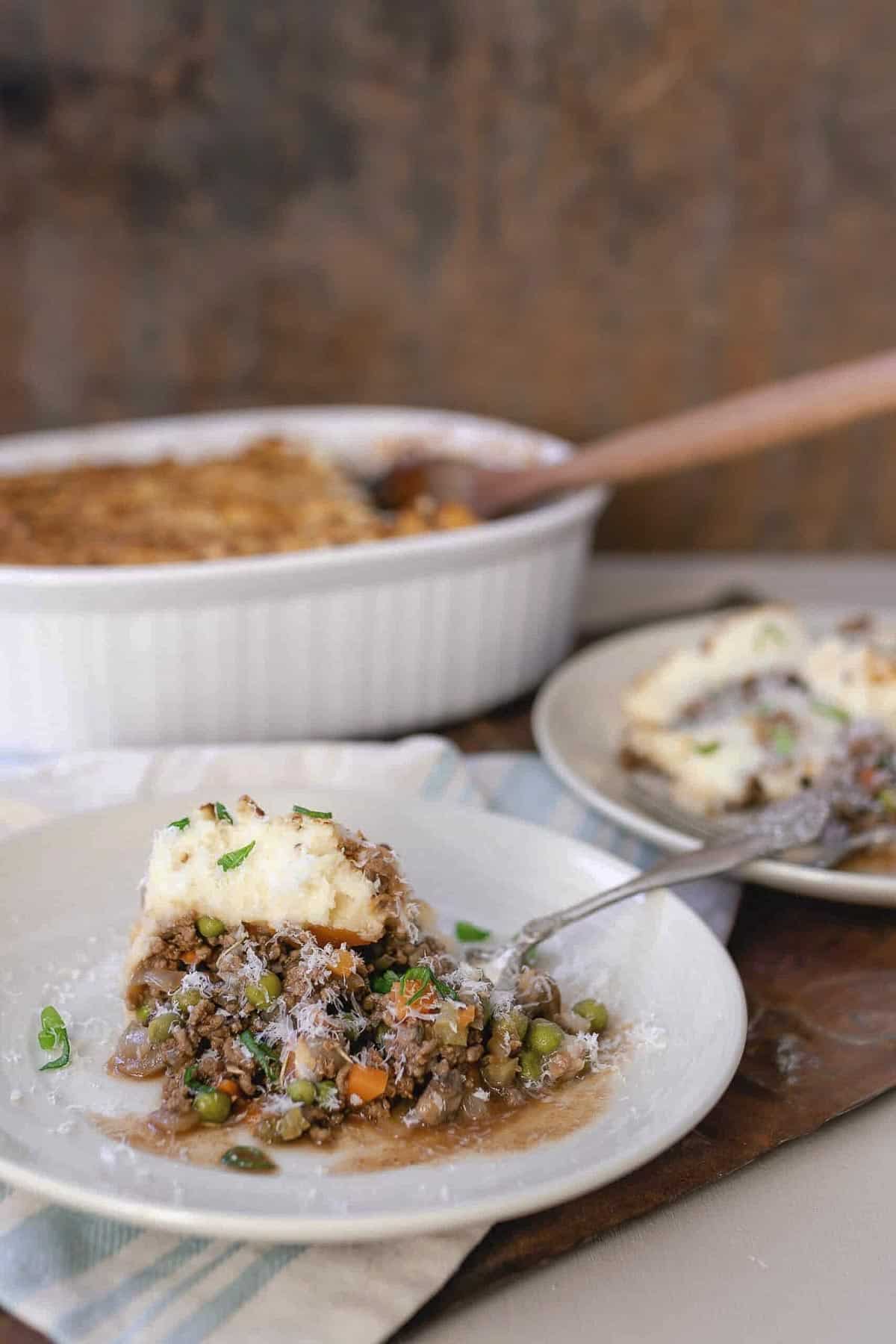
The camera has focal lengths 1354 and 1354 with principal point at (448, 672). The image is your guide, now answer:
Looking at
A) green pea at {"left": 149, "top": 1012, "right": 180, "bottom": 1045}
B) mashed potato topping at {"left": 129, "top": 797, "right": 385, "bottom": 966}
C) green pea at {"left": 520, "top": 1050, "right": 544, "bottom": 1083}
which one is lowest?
green pea at {"left": 149, "top": 1012, "right": 180, "bottom": 1045}

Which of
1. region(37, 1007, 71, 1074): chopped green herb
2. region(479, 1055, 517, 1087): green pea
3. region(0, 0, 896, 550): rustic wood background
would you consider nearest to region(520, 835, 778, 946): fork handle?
region(479, 1055, 517, 1087): green pea

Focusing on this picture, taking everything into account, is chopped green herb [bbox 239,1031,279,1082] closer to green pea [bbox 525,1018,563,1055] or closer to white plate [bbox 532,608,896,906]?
green pea [bbox 525,1018,563,1055]

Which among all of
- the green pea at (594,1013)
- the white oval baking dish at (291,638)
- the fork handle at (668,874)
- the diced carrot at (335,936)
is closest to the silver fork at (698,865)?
the fork handle at (668,874)

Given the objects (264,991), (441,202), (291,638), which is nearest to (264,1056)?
(264,991)

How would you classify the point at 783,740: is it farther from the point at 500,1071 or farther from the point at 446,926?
the point at 500,1071

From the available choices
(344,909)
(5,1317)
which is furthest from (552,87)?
(5,1317)

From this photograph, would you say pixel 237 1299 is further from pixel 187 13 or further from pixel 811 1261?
pixel 187 13
